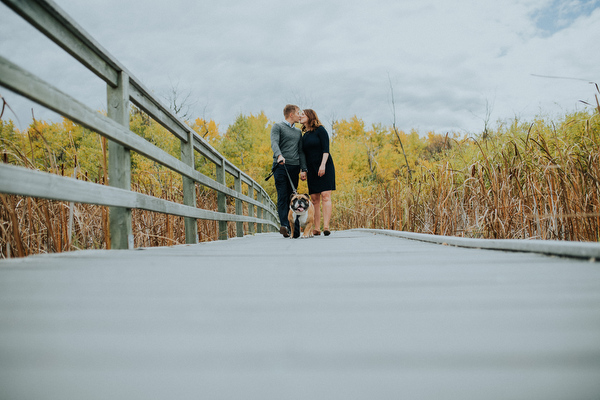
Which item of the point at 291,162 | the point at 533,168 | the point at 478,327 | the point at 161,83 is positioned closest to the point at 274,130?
the point at 291,162

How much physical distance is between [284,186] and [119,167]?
11.4 feet

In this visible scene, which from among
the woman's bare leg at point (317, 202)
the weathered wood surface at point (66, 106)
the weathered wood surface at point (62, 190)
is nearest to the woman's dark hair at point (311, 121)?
the woman's bare leg at point (317, 202)

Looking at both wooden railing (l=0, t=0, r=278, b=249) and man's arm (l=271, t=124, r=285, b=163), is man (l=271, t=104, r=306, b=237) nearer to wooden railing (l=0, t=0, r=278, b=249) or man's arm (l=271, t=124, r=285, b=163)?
man's arm (l=271, t=124, r=285, b=163)

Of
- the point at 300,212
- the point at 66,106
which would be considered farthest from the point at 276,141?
the point at 66,106

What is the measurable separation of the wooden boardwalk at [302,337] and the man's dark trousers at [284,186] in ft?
15.3

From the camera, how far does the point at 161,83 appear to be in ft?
95.0

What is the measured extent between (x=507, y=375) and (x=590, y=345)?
21cm

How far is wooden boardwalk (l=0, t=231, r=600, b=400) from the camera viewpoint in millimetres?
646

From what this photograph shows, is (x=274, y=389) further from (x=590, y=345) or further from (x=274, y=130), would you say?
(x=274, y=130)

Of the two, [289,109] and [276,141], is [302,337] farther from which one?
[289,109]

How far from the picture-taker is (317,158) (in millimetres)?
5984

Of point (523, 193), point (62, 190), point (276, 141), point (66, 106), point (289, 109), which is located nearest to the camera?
point (62, 190)

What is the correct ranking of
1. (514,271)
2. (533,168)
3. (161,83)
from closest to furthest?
1. (514,271)
2. (533,168)
3. (161,83)

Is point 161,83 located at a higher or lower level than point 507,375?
higher
